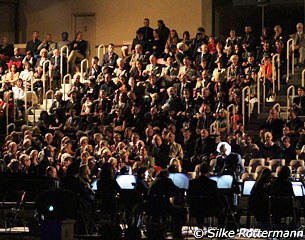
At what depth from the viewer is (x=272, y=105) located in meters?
26.6

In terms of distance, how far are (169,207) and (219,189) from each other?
3.00ft

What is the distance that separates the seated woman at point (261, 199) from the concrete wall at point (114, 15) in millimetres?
16748

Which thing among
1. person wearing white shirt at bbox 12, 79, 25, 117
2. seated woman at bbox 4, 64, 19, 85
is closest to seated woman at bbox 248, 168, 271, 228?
person wearing white shirt at bbox 12, 79, 25, 117

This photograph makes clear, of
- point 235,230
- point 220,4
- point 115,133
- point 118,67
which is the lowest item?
point 235,230

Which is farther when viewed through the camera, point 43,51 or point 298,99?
point 43,51

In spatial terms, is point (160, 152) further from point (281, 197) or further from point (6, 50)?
Result: point (6, 50)

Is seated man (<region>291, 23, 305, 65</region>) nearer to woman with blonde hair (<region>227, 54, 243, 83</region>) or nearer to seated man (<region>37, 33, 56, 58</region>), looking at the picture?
woman with blonde hair (<region>227, 54, 243, 83</region>)

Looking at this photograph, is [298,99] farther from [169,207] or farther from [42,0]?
[42,0]

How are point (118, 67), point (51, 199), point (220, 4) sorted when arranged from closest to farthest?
point (51, 199) < point (118, 67) < point (220, 4)

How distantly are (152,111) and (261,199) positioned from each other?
797 centimetres

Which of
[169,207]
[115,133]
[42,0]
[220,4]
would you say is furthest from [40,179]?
[42,0]

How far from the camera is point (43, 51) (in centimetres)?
3161

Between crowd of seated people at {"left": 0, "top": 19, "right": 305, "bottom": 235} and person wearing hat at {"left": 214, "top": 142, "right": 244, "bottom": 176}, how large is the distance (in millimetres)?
24

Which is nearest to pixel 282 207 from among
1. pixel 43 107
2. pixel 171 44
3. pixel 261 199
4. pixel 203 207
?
pixel 261 199
